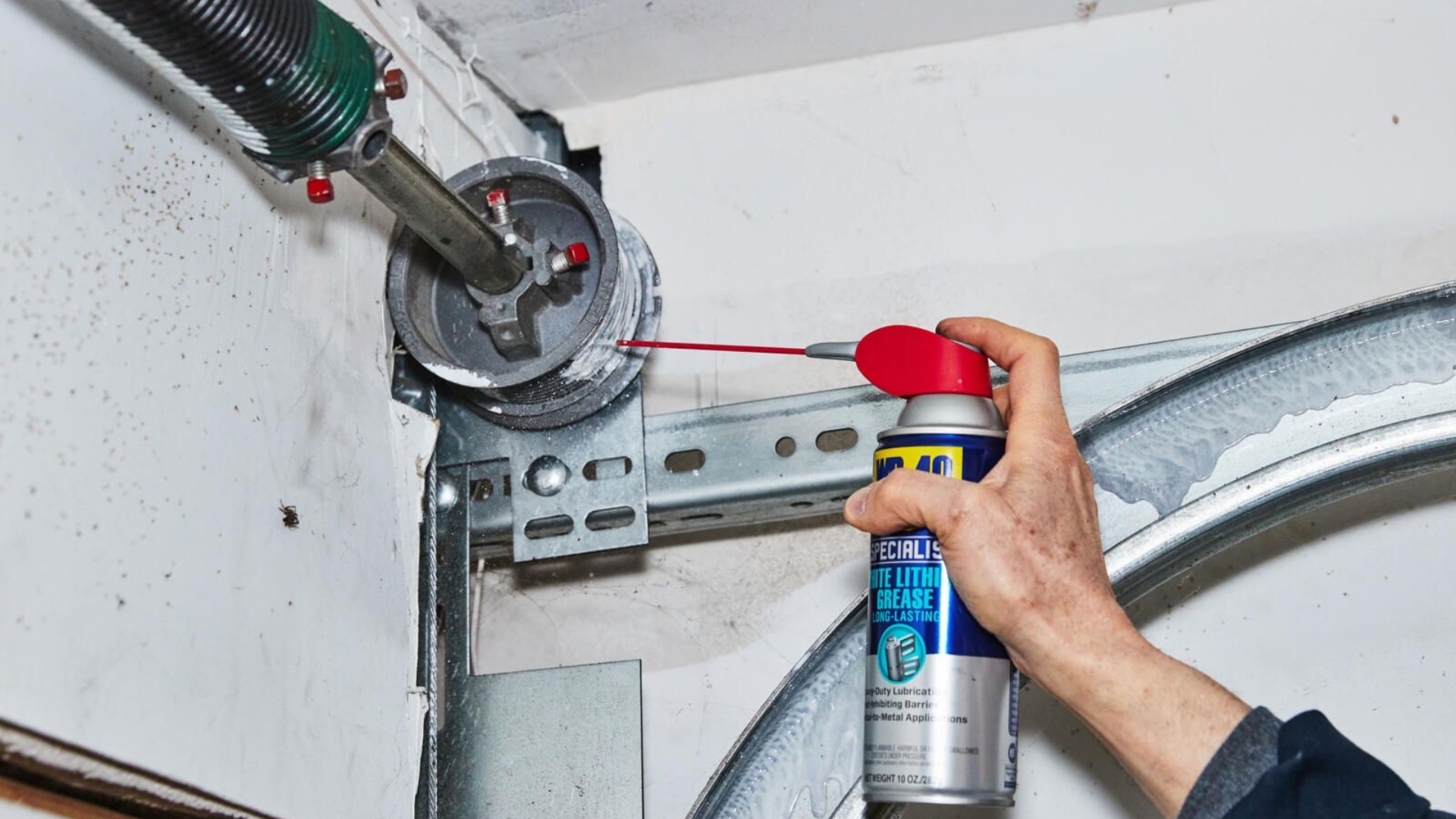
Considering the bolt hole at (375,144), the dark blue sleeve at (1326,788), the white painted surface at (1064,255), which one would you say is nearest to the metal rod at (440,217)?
the bolt hole at (375,144)

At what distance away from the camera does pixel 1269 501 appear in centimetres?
97

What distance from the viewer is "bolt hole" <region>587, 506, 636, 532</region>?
3.68 ft

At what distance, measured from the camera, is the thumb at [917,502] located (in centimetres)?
82

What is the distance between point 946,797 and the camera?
800 millimetres

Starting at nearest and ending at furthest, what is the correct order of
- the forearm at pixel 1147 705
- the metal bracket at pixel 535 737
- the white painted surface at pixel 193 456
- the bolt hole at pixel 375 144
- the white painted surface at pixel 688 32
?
the white painted surface at pixel 193 456, the forearm at pixel 1147 705, the bolt hole at pixel 375 144, the metal bracket at pixel 535 737, the white painted surface at pixel 688 32

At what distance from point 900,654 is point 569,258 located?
464mm

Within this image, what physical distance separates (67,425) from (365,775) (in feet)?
1.23

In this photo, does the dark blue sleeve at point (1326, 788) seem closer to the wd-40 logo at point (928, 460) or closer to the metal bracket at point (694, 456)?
the wd-40 logo at point (928, 460)

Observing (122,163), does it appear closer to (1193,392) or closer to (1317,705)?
(1193,392)

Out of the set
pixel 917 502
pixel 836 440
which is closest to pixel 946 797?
pixel 917 502

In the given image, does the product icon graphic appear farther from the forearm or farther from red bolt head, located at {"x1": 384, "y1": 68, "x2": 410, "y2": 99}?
red bolt head, located at {"x1": 384, "y1": 68, "x2": 410, "y2": 99}

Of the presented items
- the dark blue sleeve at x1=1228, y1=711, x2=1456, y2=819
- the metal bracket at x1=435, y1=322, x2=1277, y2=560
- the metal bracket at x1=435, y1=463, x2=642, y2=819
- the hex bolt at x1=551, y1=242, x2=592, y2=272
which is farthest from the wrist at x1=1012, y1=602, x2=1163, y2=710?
the hex bolt at x1=551, y1=242, x2=592, y2=272

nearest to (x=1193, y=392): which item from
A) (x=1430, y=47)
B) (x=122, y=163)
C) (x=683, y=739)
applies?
(x=1430, y=47)

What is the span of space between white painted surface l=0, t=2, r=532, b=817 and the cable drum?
43mm
